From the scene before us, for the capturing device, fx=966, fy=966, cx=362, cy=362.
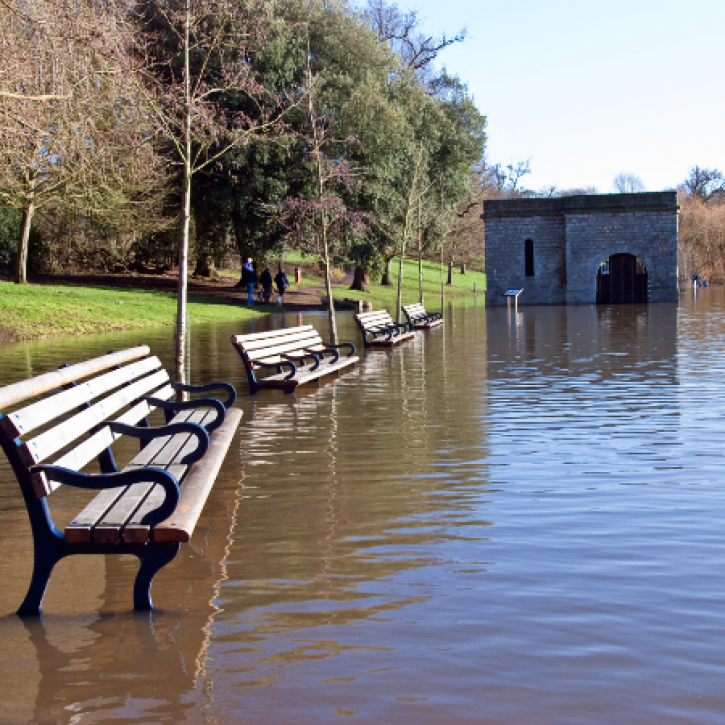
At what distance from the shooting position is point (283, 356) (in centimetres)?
A: 1375

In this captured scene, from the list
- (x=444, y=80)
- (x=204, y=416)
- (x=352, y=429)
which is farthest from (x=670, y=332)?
(x=444, y=80)

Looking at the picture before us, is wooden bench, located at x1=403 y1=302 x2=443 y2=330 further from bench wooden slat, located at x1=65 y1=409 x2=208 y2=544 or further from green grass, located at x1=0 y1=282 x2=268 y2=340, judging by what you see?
bench wooden slat, located at x1=65 y1=409 x2=208 y2=544

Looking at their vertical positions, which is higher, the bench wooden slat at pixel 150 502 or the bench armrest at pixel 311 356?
the bench armrest at pixel 311 356

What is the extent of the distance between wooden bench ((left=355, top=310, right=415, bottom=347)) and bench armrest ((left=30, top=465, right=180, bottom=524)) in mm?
15220

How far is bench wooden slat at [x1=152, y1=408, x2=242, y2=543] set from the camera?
180 inches

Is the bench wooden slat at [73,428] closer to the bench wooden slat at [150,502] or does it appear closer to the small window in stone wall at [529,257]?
the bench wooden slat at [150,502]

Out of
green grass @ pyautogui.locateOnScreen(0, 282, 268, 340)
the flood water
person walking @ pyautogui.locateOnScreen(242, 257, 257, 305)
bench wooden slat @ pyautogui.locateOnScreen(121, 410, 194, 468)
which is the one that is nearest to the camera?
the flood water

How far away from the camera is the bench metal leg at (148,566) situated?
4684 millimetres

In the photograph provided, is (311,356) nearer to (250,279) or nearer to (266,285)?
(250,279)

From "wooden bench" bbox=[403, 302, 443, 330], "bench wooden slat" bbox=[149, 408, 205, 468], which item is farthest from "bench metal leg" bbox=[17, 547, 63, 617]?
"wooden bench" bbox=[403, 302, 443, 330]

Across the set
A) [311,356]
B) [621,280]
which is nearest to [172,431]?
[311,356]

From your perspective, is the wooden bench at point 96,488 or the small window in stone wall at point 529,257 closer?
the wooden bench at point 96,488

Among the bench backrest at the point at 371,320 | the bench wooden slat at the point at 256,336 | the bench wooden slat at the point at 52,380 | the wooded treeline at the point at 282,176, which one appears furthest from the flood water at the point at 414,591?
the wooded treeline at the point at 282,176

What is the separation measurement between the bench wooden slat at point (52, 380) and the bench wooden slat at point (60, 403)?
8 centimetres
